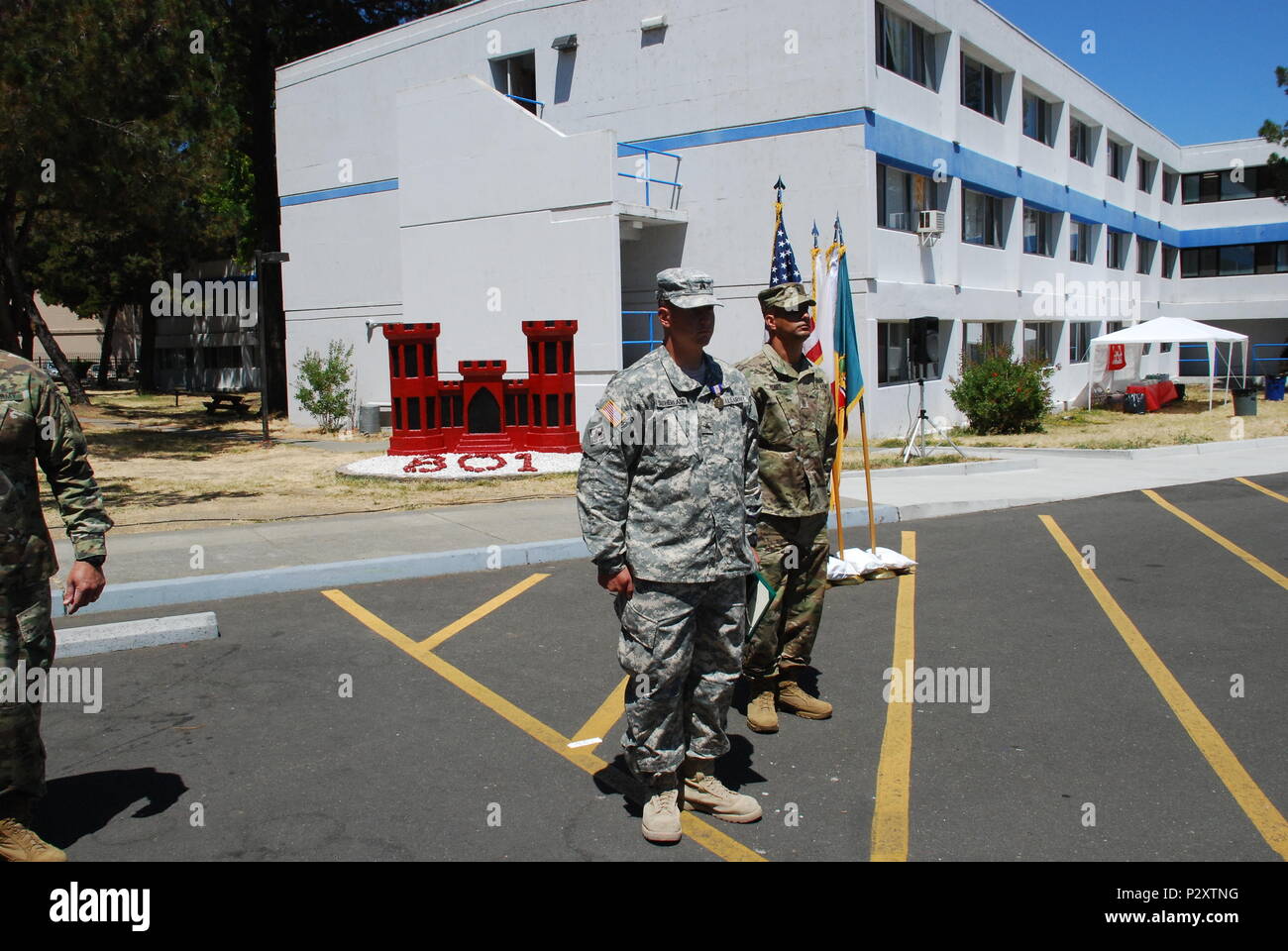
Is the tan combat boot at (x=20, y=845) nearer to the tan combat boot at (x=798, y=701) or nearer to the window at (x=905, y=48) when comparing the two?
the tan combat boot at (x=798, y=701)

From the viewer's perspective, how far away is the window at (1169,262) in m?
43.9

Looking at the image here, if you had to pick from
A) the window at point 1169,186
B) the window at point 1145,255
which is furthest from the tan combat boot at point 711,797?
the window at point 1169,186

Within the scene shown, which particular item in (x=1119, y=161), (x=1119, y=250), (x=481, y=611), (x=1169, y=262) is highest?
(x=1119, y=161)

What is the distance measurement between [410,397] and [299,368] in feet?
37.9

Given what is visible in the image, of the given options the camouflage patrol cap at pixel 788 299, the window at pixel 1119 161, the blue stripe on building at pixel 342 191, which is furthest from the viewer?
the window at pixel 1119 161

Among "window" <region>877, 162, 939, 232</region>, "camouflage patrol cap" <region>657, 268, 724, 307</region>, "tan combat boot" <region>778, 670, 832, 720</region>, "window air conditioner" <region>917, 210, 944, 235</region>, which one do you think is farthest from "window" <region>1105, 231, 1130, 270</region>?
"camouflage patrol cap" <region>657, 268, 724, 307</region>

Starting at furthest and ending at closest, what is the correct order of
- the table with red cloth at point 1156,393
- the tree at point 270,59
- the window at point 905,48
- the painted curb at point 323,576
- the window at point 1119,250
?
the window at point 1119,250 → the tree at point 270,59 → the table with red cloth at point 1156,393 → the window at point 905,48 → the painted curb at point 323,576

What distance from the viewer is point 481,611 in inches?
293

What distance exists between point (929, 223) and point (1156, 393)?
38.1ft

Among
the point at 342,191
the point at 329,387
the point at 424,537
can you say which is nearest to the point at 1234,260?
the point at 342,191

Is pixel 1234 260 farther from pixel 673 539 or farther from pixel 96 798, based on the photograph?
pixel 96 798

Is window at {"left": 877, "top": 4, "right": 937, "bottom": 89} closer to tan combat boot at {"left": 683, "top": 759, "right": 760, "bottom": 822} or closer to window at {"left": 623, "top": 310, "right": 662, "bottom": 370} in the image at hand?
window at {"left": 623, "top": 310, "right": 662, "bottom": 370}

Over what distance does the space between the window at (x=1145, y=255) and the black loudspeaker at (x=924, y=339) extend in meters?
29.4

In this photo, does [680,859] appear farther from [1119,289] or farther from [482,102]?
[1119,289]
